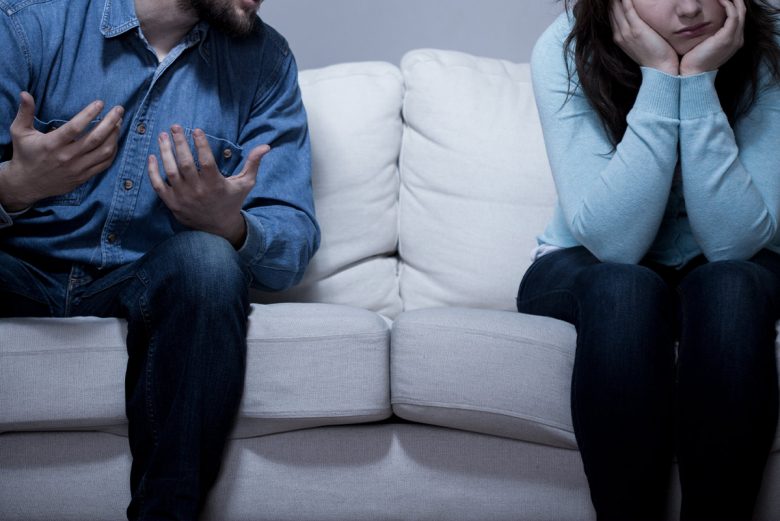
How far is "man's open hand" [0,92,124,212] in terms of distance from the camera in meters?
1.25

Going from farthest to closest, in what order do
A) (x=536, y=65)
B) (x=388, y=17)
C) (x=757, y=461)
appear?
(x=388, y=17)
(x=536, y=65)
(x=757, y=461)

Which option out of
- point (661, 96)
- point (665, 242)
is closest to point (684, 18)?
point (661, 96)

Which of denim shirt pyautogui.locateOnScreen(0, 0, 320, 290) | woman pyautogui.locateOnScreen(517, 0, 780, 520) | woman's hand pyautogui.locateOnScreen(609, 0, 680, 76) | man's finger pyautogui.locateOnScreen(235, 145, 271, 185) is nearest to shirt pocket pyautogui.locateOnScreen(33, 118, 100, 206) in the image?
denim shirt pyautogui.locateOnScreen(0, 0, 320, 290)

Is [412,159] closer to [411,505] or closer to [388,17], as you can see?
[388,17]

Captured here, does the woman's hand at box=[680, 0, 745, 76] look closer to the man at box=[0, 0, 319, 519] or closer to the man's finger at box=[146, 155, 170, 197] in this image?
the man at box=[0, 0, 319, 519]

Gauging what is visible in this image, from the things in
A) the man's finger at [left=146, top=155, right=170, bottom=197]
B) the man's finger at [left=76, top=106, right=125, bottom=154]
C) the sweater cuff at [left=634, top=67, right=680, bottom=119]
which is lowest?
the man's finger at [left=146, top=155, right=170, bottom=197]

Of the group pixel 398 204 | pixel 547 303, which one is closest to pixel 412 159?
pixel 398 204

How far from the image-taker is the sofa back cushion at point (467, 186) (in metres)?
1.81

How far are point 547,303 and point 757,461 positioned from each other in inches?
15.4

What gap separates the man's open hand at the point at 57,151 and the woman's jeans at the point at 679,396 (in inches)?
28.6

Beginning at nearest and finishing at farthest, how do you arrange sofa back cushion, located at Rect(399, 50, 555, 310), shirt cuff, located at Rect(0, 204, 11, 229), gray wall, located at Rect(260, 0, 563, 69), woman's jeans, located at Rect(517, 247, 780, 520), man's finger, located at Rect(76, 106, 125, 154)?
1. woman's jeans, located at Rect(517, 247, 780, 520)
2. man's finger, located at Rect(76, 106, 125, 154)
3. shirt cuff, located at Rect(0, 204, 11, 229)
4. sofa back cushion, located at Rect(399, 50, 555, 310)
5. gray wall, located at Rect(260, 0, 563, 69)

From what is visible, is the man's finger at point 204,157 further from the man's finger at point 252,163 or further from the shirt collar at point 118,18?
the shirt collar at point 118,18

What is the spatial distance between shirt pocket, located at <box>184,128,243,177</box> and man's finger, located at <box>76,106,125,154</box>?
266mm

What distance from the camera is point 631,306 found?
121cm
